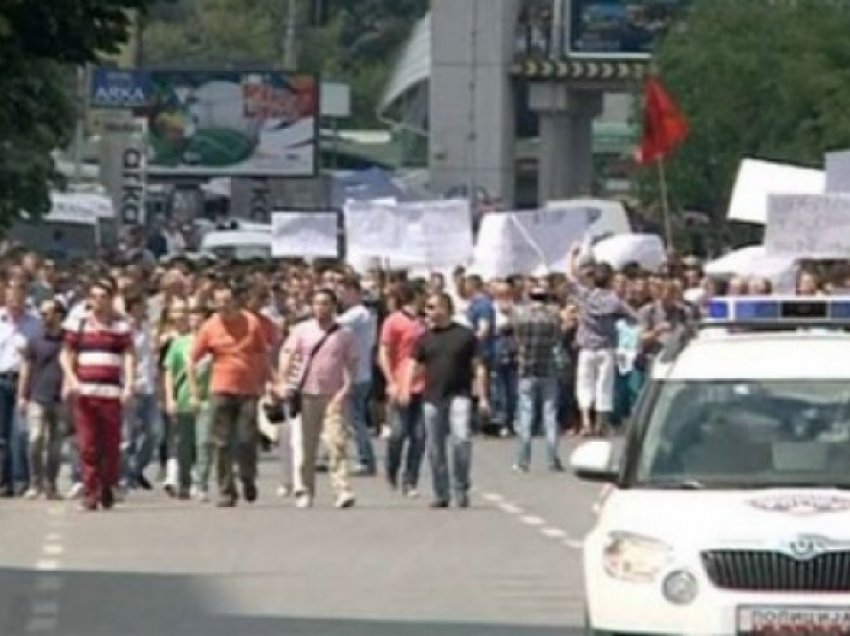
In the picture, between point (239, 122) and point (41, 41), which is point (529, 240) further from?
point (239, 122)

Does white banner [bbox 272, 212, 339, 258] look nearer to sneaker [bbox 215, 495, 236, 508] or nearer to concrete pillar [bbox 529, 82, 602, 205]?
sneaker [bbox 215, 495, 236, 508]

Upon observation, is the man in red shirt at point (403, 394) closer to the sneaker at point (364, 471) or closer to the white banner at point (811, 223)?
the sneaker at point (364, 471)

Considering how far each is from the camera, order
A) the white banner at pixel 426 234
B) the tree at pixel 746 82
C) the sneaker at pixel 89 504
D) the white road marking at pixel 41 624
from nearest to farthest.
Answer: the white road marking at pixel 41 624
the sneaker at pixel 89 504
the white banner at pixel 426 234
the tree at pixel 746 82

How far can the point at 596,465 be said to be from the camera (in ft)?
53.6

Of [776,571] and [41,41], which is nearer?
[776,571]

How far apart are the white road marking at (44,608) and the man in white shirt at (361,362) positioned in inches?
417

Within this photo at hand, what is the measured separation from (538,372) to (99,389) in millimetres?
6629

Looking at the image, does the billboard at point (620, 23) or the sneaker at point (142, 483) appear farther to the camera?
the billboard at point (620, 23)

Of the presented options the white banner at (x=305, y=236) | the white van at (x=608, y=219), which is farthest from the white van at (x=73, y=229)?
the white banner at (x=305, y=236)

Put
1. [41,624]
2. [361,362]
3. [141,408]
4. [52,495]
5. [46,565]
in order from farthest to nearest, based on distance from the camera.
A: 1. [361,362]
2. [141,408]
3. [52,495]
4. [46,565]
5. [41,624]

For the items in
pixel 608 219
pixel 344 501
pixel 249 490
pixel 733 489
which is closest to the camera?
pixel 733 489

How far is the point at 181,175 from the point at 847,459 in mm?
80802

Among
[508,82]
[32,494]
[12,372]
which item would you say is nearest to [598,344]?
[12,372]

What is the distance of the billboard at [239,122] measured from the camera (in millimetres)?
91375
